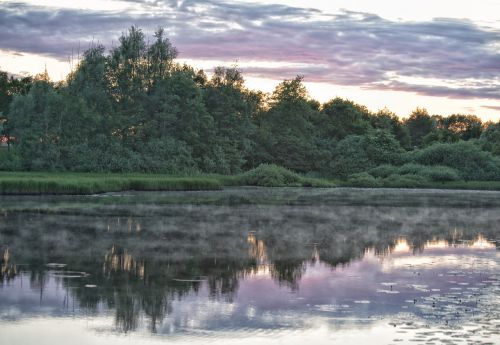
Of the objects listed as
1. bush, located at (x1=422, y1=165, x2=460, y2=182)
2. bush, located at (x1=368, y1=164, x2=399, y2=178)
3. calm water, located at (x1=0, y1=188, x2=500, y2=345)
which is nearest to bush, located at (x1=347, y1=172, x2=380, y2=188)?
bush, located at (x1=368, y1=164, x2=399, y2=178)

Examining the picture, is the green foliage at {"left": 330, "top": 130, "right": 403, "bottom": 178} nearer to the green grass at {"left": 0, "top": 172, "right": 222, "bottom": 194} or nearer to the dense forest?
the dense forest

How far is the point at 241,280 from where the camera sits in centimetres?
1623

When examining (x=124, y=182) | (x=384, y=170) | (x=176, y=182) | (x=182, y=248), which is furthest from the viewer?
(x=384, y=170)

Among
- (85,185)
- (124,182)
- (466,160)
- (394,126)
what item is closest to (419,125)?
(394,126)

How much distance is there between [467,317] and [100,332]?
6.58 metres

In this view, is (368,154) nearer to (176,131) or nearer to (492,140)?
(176,131)

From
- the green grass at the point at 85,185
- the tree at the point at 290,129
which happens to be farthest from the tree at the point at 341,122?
the green grass at the point at 85,185

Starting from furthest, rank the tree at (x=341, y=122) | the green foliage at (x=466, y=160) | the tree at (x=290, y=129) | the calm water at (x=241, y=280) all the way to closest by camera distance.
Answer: the tree at (x=341, y=122)
the tree at (x=290, y=129)
the green foliage at (x=466, y=160)
the calm water at (x=241, y=280)

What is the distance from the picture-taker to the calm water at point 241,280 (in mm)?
11469

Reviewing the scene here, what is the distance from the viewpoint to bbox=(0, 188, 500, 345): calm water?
37.6 ft

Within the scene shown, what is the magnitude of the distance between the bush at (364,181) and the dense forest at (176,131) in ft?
0.68

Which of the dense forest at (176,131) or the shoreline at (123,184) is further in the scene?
the dense forest at (176,131)

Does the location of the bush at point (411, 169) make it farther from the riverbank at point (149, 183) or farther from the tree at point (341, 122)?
the tree at point (341, 122)

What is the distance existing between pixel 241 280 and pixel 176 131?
66948 mm
